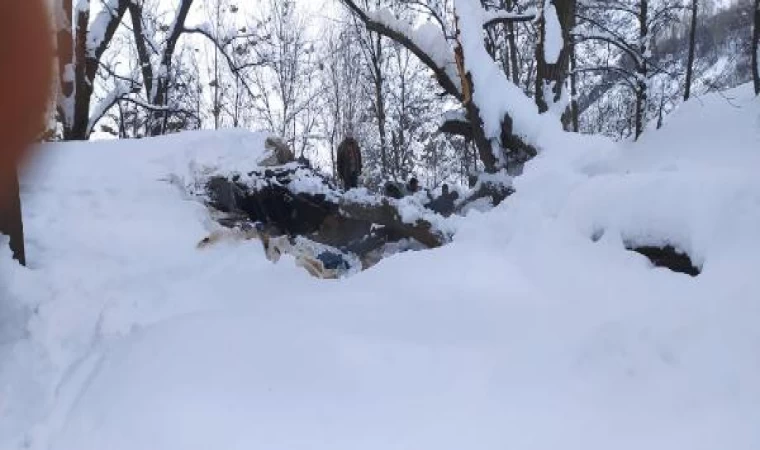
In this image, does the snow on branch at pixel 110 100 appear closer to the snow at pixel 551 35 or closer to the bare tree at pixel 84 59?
the bare tree at pixel 84 59

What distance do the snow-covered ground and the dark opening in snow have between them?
0.05 m

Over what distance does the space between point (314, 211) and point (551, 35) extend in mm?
3762

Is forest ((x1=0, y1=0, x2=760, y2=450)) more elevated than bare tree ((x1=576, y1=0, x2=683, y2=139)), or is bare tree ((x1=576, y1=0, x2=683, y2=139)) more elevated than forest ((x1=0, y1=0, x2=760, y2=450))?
bare tree ((x1=576, y1=0, x2=683, y2=139))

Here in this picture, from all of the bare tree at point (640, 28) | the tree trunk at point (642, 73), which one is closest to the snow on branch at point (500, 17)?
the bare tree at point (640, 28)

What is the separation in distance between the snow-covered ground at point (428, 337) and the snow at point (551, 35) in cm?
417

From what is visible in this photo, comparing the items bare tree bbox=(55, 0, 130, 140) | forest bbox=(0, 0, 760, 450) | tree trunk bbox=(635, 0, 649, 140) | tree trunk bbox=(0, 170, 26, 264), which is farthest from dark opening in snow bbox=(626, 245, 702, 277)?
tree trunk bbox=(635, 0, 649, 140)

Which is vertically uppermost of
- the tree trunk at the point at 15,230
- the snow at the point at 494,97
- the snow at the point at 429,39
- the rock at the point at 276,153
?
the snow at the point at 429,39

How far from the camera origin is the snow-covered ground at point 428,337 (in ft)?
8.65

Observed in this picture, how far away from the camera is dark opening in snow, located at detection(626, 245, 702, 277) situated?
3.51m

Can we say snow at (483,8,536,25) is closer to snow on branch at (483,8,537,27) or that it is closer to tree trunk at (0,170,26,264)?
snow on branch at (483,8,537,27)

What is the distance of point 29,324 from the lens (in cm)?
389

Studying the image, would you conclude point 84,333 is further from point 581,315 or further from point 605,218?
point 605,218

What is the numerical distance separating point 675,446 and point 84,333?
9.72 feet

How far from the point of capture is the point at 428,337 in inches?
131
